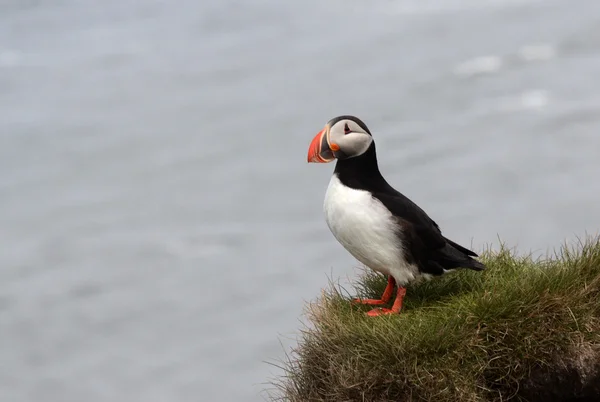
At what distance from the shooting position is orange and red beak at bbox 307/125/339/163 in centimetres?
638

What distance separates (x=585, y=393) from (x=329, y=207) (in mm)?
1989

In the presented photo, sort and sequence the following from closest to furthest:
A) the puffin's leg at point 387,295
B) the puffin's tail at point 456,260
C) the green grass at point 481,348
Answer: the green grass at point 481,348
the puffin's tail at point 456,260
the puffin's leg at point 387,295

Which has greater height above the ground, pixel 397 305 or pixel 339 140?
pixel 339 140

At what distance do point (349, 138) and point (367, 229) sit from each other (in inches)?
22.7

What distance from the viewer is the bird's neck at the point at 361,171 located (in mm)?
6492

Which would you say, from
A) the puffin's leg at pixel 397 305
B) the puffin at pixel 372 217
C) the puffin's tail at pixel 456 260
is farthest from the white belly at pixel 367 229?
the puffin's tail at pixel 456 260

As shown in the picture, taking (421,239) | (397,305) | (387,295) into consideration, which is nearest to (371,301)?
(387,295)

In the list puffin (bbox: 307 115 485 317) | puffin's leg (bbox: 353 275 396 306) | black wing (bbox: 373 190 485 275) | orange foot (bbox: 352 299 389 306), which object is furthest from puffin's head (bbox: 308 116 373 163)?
orange foot (bbox: 352 299 389 306)

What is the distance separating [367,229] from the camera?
6430mm

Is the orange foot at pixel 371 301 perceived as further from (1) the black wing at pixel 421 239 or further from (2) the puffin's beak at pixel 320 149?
(2) the puffin's beak at pixel 320 149

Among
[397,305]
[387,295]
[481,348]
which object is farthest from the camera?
[387,295]

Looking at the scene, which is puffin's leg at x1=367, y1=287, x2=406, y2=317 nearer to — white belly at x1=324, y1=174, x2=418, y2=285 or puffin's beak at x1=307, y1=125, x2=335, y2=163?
white belly at x1=324, y1=174, x2=418, y2=285

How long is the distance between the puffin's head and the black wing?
1.12ft

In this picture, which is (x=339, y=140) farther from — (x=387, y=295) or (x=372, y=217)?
(x=387, y=295)
